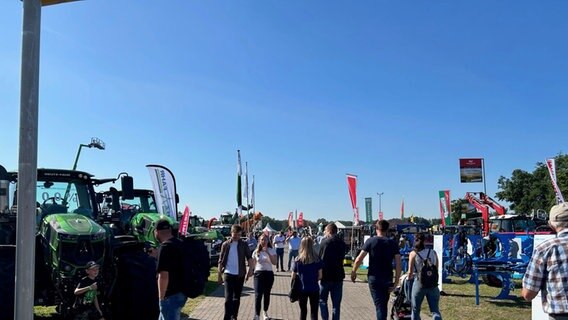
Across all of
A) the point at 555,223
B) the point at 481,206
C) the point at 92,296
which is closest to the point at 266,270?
the point at 92,296

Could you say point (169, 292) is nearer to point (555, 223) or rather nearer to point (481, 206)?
point (555, 223)

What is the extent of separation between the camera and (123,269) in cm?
791

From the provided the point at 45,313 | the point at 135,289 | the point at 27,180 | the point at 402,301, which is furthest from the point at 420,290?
the point at 45,313

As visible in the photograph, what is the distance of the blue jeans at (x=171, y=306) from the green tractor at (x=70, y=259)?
2257 mm

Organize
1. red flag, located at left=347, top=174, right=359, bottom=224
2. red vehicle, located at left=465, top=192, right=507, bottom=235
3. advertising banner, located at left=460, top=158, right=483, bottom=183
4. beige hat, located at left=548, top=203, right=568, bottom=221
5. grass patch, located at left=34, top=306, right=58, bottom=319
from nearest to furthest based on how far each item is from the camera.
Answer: beige hat, located at left=548, top=203, right=568, bottom=221 → grass patch, located at left=34, top=306, right=58, bottom=319 → red flag, located at left=347, top=174, right=359, bottom=224 → red vehicle, located at left=465, top=192, right=507, bottom=235 → advertising banner, located at left=460, top=158, right=483, bottom=183

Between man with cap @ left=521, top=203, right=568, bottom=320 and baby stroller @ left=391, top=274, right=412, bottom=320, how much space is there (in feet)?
14.9

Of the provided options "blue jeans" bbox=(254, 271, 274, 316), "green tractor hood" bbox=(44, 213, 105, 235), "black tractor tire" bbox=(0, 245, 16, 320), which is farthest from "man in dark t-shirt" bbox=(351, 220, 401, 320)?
"black tractor tire" bbox=(0, 245, 16, 320)

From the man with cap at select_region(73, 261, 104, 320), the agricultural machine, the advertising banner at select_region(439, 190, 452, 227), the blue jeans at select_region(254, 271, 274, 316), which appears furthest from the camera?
the advertising banner at select_region(439, 190, 452, 227)

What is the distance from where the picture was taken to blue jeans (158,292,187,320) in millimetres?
5329

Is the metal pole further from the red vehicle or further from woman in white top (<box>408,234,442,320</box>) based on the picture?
the red vehicle

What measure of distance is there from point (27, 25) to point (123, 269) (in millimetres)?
5728

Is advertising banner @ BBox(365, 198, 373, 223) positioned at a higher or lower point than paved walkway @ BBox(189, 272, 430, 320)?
higher

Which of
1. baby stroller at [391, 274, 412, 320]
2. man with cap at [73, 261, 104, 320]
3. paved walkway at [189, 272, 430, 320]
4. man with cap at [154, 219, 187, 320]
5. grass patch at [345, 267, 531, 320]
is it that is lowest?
grass patch at [345, 267, 531, 320]

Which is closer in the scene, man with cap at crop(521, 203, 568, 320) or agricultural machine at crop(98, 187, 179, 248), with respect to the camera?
man with cap at crop(521, 203, 568, 320)
